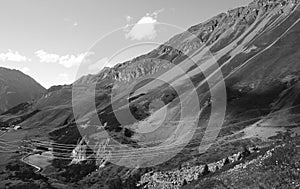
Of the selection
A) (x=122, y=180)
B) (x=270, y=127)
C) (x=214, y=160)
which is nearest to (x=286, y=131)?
(x=270, y=127)

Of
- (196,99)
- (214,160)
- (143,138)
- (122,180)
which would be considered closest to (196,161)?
(214,160)

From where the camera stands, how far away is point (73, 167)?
141375mm

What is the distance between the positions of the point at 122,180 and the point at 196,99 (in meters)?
88.5

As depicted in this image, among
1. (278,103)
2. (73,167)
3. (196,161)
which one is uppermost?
(278,103)

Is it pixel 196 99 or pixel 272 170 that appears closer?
pixel 272 170

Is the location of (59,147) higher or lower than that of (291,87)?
lower

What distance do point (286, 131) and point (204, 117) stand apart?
169 ft

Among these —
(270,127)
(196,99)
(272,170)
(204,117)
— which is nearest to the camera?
(272,170)

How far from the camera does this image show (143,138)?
→ 145m

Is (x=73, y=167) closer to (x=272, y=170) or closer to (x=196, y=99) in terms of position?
(x=196, y=99)

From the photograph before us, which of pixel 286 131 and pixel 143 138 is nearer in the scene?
pixel 286 131

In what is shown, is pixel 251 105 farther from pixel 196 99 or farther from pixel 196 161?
pixel 196 161

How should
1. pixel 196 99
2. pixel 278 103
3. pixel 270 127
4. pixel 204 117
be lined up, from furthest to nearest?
pixel 196 99 → pixel 204 117 → pixel 278 103 → pixel 270 127

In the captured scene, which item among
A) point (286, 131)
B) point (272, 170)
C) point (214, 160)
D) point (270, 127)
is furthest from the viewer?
point (270, 127)
